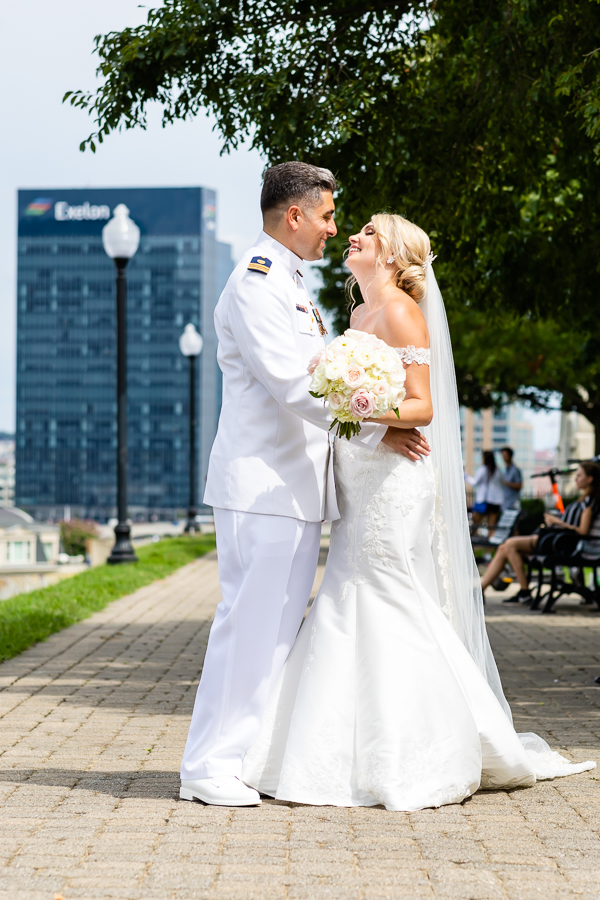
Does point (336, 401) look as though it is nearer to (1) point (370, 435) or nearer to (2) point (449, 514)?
(1) point (370, 435)

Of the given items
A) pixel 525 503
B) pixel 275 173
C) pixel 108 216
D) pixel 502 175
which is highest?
pixel 108 216

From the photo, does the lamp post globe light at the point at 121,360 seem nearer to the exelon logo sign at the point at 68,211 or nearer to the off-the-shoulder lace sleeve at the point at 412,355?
the off-the-shoulder lace sleeve at the point at 412,355

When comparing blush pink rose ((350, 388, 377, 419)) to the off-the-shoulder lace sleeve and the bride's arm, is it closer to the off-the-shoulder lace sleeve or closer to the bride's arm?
the bride's arm

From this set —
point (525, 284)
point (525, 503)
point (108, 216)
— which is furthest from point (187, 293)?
point (525, 284)

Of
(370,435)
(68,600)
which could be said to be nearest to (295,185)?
(370,435)

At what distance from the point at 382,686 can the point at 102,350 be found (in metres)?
169

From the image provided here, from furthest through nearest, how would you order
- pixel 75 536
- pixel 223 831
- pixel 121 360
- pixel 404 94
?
pixel 75 536 < pixel 121 360 < pixel 404 94 < pixel 223 831

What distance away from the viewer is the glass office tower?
16662cm

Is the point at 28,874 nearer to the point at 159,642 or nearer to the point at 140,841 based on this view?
the point at 140,841

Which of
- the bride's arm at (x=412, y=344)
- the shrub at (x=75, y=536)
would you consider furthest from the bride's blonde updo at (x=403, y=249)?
the shrub at (x=75, y=536)

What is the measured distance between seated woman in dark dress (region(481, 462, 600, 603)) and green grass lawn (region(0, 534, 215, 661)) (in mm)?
4599

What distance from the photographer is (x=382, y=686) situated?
4.36m

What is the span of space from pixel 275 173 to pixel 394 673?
6.99 ft

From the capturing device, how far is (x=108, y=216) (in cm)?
17600
